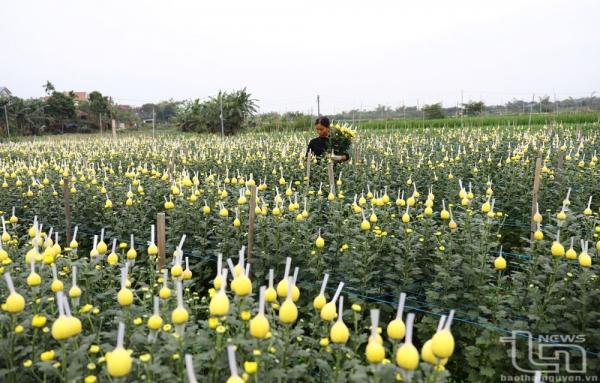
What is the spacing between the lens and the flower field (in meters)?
1.60

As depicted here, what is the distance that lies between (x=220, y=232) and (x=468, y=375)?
8.24 ft

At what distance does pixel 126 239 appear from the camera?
468 centimetres

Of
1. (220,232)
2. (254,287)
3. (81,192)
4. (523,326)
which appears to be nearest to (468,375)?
(523,326)

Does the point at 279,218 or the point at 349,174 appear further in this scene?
the point at 349,174

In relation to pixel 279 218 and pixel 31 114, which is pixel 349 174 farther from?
pixel 31 114

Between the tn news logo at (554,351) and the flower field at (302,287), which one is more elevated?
the flower field at (302,287)

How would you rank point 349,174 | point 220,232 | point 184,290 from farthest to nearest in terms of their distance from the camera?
point 349,174
point 220,232
point 184,290

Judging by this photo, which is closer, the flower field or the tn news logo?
the flower field

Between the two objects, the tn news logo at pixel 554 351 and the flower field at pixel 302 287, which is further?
the tn news logo at pixel 554 351

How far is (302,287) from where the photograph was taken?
334cm

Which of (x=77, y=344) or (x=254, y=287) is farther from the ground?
(x=77, y=344)

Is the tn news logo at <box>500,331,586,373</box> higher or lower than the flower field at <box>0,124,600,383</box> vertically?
lower

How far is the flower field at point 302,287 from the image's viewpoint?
5.26 ft

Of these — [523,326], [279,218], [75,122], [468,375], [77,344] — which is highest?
[75,122]
